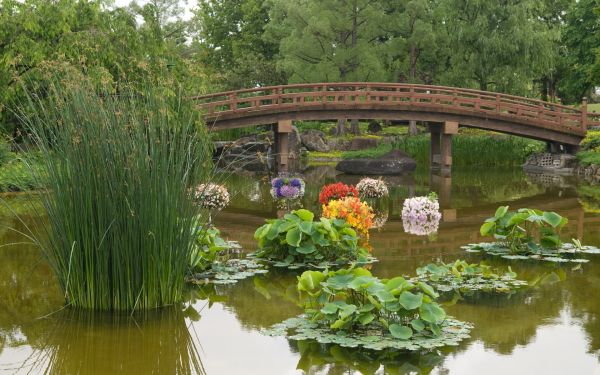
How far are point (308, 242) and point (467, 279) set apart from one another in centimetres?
173

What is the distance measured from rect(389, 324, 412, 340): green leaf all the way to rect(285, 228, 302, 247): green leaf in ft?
8.87

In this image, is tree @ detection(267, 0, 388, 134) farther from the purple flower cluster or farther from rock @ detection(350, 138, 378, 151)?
the purple flower cluster

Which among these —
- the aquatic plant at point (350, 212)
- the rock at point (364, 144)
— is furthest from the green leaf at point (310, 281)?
the rock at point (364, 144)

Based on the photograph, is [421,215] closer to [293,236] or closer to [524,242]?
[524,242]

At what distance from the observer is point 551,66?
31.8 metres

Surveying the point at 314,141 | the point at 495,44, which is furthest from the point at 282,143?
the point at 495,44

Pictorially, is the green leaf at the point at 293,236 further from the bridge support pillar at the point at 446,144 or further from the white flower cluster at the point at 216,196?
the bridge support pillar at the point at 446,144

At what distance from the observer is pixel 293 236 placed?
28.0 feet

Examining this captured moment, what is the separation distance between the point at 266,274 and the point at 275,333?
219cm

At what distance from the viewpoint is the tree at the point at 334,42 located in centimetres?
2981

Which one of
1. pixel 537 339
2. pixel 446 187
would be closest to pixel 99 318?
pixel 537 339

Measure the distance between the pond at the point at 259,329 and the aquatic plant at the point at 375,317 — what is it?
0.11 m

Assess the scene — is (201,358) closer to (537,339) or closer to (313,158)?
(537,339)

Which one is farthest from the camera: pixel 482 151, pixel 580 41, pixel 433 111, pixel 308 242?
pixel 580 41
